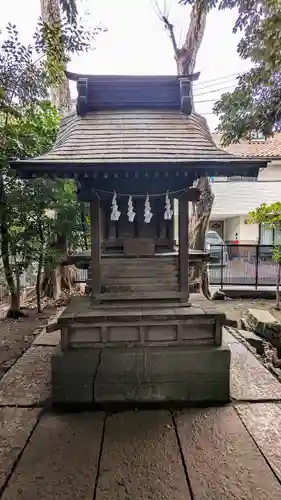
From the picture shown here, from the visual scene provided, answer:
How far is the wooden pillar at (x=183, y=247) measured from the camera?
10.5 feet

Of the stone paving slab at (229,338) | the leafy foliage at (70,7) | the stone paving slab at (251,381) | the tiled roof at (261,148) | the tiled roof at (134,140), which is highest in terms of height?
the tiled roof at (261,148)

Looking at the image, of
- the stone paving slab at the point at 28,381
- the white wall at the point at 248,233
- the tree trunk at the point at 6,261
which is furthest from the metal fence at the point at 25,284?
the white wall at the point at 248,233

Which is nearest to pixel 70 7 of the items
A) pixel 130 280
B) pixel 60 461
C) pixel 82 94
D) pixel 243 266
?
pixel 82 94

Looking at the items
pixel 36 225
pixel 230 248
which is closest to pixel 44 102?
pixel 36 225

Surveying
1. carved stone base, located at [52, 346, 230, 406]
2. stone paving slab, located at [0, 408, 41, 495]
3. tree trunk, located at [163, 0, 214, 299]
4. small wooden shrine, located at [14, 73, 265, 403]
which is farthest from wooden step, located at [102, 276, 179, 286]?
tree trunk, located at [163, 0, 214, 299]

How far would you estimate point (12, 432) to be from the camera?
2506 mm

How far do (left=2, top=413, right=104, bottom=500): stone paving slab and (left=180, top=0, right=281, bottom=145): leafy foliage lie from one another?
15.4ft

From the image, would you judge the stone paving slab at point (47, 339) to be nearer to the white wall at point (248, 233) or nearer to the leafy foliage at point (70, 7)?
the leafy foliage at point (70, 7)

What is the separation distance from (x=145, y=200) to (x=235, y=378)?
2277 mm

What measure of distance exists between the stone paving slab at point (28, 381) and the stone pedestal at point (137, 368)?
31 centimetres

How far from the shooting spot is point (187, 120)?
3.48 m

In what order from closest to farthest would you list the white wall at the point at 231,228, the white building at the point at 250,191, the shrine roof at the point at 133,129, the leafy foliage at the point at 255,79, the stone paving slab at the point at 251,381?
the shrine roof at the point at 133,129 → the stone paving slab at the point at 251,381 → the leafy foliage at the point at 255,79 → the white building at the point at 250,191 → the white wall at the point at 231,228

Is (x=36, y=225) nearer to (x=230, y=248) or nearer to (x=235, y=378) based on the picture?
(x=235, y=378)

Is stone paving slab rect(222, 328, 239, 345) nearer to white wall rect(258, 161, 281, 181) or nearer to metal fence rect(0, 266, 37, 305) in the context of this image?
metal fence rect(0, 266, 37, 305)
